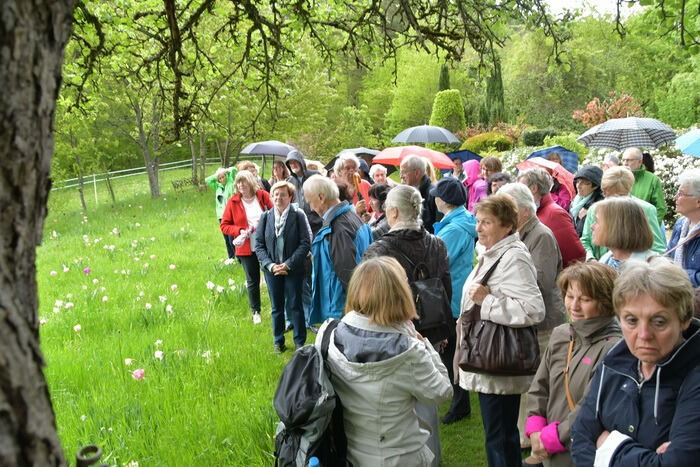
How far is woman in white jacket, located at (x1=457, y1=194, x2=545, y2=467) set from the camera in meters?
3.03

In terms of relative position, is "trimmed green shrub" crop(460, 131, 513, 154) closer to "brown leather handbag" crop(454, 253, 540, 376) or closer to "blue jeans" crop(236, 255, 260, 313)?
"blue jeans" crop(236, 255, 260, 313)

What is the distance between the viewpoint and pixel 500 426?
316 centimetres

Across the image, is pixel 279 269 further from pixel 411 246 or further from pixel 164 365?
pixel 411 246

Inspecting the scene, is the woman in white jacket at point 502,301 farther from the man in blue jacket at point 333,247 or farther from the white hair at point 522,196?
the man in blue jacket at point 333,247

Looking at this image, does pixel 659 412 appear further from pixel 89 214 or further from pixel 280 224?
pixel 89 214

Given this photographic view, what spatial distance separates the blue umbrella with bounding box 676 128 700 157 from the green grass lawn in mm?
3771

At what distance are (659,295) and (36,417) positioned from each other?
6.13 feet

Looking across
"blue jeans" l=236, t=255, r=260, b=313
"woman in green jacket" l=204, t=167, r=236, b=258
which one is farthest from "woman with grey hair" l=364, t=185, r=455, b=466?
"woman in green jacket" l=204, t=167, r=236, b=258

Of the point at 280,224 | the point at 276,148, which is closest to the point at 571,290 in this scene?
the point at 280,224

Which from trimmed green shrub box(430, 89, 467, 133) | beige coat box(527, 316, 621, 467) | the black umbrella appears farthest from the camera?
trimmed green shrub box(430, 89, 467, 133)

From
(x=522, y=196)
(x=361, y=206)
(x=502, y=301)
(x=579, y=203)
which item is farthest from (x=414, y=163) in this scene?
(x=502, y=301)

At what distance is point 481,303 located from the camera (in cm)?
311

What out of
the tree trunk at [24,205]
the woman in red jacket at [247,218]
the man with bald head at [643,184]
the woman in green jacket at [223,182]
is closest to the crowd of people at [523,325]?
the man with bald head at [643,184]

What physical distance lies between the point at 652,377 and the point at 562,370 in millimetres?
691
